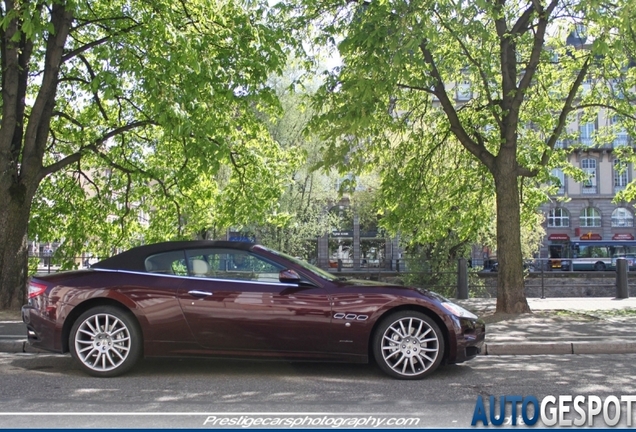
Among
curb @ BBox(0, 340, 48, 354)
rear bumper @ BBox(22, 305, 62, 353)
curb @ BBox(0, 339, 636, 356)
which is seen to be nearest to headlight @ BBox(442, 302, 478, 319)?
curb @ BBox(0, 339, 636, 356)

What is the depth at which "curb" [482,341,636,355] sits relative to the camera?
8.38m

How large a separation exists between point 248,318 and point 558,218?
60020mm

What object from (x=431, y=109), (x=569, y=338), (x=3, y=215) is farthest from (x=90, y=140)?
(x=569, y=338)

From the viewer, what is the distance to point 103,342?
21.5ft

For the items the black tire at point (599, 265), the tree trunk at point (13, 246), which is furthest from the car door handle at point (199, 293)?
the black tire at point (599, 265)

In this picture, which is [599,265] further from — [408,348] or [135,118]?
[408,348]

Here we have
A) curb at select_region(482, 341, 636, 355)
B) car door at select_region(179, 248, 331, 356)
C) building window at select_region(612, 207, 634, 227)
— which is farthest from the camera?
building window at select_region(612, 207, 634, 227)

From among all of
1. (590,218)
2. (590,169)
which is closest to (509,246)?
(590,218)

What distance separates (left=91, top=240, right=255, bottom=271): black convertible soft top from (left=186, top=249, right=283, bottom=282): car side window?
0.09m

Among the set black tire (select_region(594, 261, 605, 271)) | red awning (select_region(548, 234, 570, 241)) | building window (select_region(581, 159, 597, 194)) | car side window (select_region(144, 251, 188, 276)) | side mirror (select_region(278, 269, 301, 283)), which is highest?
building window (select_region(581, 159, 597, 194))

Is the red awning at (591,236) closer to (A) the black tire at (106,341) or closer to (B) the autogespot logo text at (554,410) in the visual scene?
(B) the autogespot logo text at (554,410)

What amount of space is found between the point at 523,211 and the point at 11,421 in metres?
14.4

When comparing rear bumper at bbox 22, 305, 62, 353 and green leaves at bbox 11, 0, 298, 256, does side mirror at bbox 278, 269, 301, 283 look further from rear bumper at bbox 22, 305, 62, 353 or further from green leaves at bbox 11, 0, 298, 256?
green leaves at bbox 11, 0, 298, 256

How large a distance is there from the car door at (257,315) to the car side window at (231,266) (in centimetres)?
5
